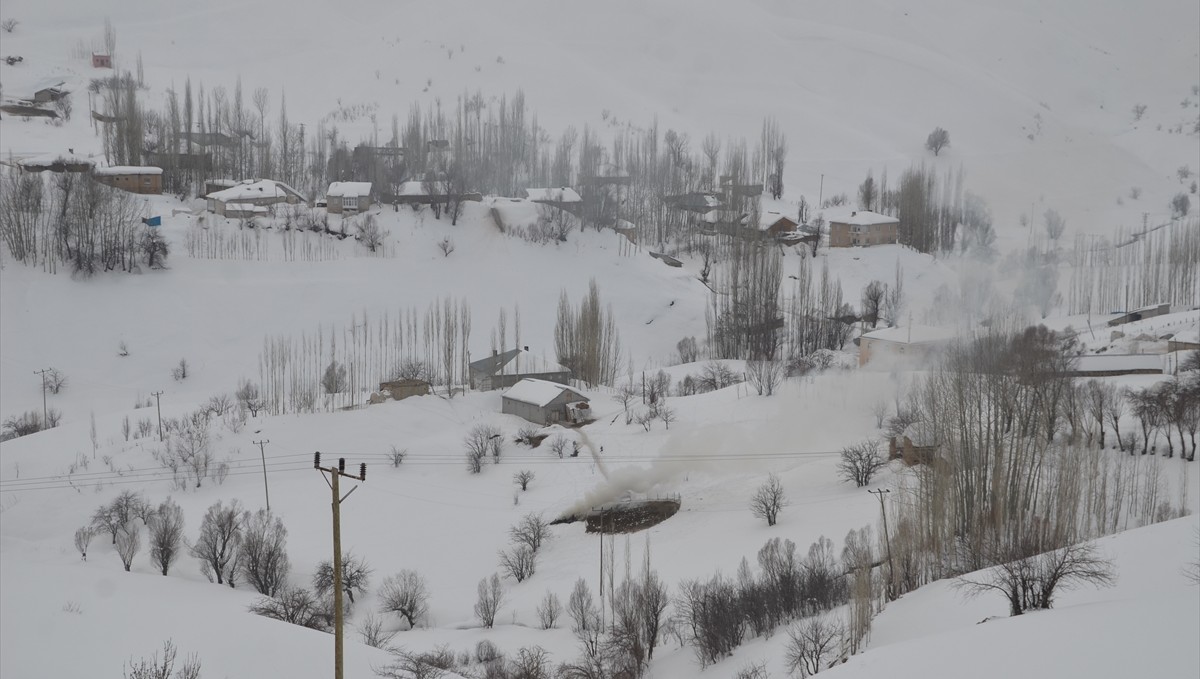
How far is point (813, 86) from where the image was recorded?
5803 centimetres

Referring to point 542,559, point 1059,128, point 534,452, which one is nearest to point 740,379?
point 534,452

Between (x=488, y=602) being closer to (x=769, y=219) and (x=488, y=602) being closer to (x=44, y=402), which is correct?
(x=44, y=402)

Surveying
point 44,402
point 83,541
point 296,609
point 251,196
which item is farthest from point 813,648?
point 251,196

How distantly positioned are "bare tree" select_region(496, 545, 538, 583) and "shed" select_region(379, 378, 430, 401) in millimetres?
6995

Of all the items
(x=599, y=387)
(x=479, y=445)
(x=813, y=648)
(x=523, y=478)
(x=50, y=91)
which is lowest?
(x=813, y=648)

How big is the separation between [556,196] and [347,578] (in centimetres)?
2382

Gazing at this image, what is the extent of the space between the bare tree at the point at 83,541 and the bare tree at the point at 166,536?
970mm

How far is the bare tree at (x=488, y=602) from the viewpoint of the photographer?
45.3 ft

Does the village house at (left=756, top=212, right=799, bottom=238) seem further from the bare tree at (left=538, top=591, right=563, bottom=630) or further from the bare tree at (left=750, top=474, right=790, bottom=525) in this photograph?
the bare tree at (left=538, top=591, right=563, bottom=630)

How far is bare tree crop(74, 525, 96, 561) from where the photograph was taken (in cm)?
1528

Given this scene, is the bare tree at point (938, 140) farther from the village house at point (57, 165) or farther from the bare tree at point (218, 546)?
the bare tree at point (218, 546)

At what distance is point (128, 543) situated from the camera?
1484cm

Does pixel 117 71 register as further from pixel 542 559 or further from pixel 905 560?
pixel 905 560

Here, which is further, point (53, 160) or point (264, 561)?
point (53, 160)
